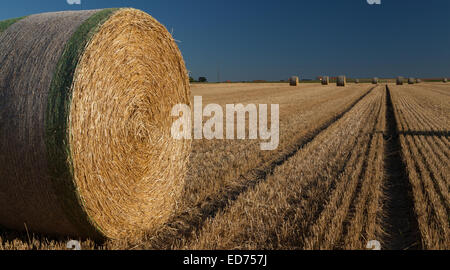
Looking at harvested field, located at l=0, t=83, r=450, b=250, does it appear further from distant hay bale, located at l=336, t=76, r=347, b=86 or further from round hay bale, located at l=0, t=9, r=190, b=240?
distant hay bale, located at l=336, t=76, r=347, b=86

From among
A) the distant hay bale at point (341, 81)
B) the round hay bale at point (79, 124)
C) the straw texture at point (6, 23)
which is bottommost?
the round hay bale at point (79, 124)

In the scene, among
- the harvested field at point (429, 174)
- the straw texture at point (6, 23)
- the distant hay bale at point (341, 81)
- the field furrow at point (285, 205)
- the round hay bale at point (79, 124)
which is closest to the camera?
the round hay bale at point (79, 124)

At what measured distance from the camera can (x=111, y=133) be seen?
355cm

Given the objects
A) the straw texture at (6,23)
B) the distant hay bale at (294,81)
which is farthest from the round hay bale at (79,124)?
the distant hay bale at (294,81)

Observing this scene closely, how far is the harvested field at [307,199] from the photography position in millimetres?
3588

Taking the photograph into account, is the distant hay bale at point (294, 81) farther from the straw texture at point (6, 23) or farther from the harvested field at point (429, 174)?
the straw texture at point (6, 23)

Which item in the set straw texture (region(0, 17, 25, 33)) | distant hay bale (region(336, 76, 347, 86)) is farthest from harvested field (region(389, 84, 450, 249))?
distant hay bale (region(336, 76, 347, 86))

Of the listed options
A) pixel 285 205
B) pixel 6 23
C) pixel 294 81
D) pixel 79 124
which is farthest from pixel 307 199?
pixel 294 81

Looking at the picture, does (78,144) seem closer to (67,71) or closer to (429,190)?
(67,71)

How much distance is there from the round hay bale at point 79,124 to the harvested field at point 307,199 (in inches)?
12.7

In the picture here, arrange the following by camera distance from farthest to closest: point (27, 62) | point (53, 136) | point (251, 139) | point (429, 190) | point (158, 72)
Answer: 1. point (251, 139)
2. point (429, 190)
3. point (158, 72)
4. point (27, 62)
5. point (53, 136)

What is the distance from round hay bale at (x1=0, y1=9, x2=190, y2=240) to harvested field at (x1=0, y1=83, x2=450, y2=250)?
322 millimetres
